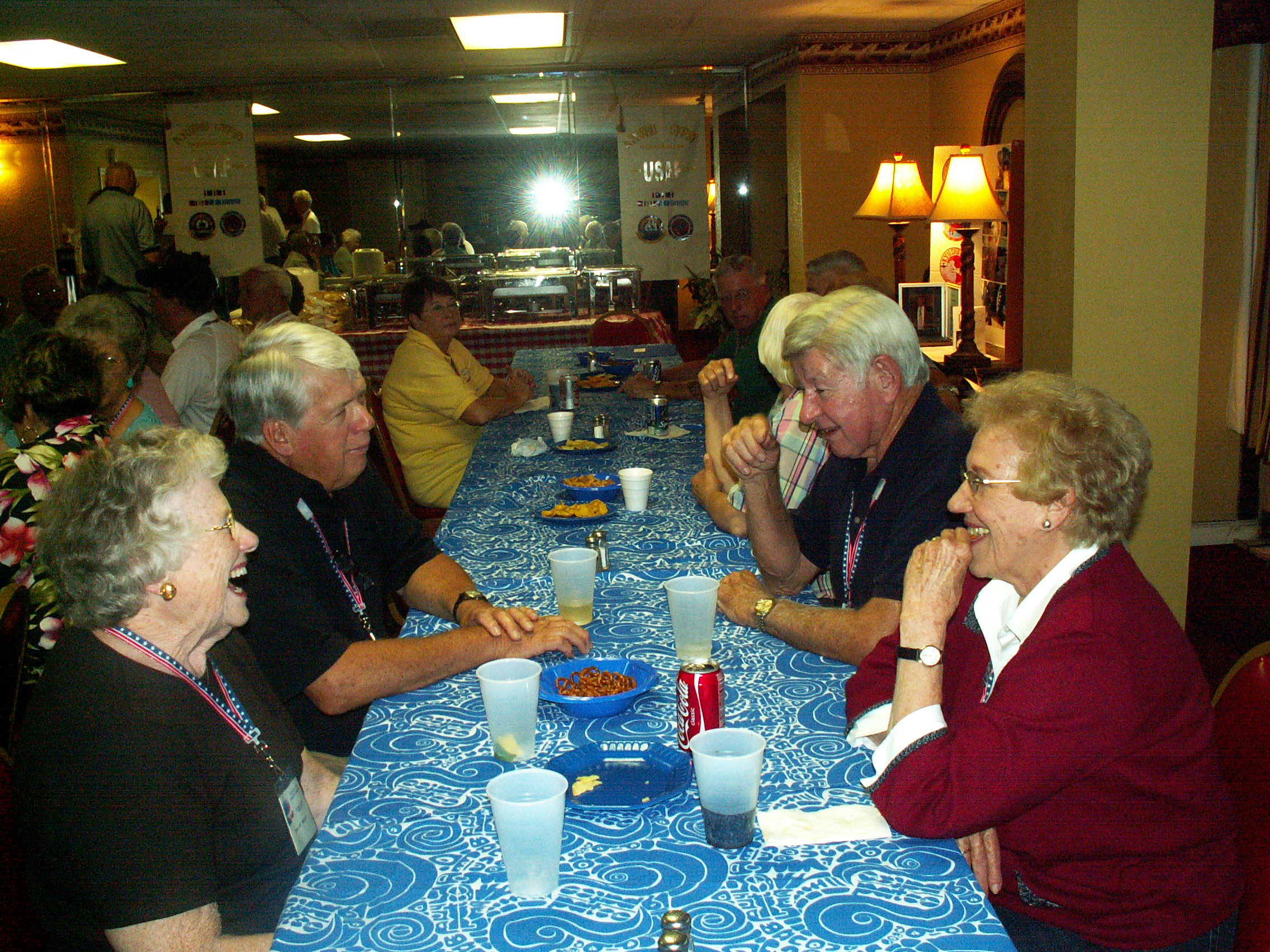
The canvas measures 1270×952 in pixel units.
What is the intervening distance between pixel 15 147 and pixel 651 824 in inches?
472

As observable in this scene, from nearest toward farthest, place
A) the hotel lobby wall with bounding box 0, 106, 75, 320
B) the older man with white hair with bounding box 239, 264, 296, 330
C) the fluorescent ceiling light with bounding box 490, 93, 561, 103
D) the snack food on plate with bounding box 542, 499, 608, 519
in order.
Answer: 1. the snack food on plate with bounding box 542, 499, 608, 519
2. the older man with white hair with bounding box 239, 264, 296, 330
3. the fluorescent ceiling light with bounding box 490, 93, 561, 103
4. the hotel lobby wall with bounding box 0, 106, 75, 320

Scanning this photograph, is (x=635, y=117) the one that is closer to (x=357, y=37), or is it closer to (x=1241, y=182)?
(x=357, y=37)

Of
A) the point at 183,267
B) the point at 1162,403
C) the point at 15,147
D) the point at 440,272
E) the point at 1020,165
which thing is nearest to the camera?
the point at 1162,403

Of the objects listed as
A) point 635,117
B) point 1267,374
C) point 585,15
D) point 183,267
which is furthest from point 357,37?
point 1267,374

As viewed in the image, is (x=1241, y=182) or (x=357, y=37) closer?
(x=1241, y=182)

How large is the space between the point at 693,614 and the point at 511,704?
410mm

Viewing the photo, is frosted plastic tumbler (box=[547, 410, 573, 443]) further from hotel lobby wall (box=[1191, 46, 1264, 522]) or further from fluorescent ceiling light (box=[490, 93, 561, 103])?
fluorescent ceiling light (box=[490, 93, 561, 103])

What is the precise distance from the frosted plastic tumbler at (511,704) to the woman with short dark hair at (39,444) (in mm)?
1252

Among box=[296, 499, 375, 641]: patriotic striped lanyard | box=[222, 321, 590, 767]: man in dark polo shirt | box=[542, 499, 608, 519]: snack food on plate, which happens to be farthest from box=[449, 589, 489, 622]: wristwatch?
box=[542, 499, 608, 519]: snack food on plate

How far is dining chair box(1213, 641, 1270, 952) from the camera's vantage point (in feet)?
4.53

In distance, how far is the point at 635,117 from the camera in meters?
9.09

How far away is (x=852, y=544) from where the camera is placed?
222 cm

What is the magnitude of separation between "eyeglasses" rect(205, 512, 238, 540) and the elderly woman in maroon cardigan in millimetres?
950

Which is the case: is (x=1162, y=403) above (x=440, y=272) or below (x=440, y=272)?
below
